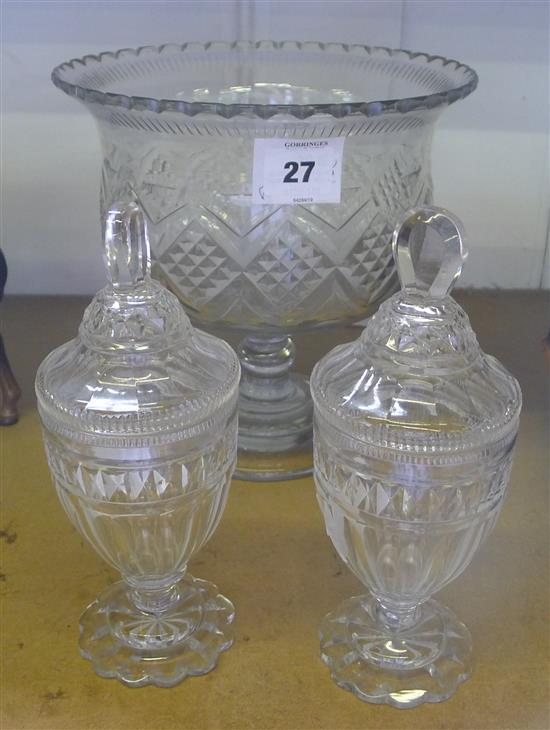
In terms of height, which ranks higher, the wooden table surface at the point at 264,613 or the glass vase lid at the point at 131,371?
the glass vase lid at the point at 131,371

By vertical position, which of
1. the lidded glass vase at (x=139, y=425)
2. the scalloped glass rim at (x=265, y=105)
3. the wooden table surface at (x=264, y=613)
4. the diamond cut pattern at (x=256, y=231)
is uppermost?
the scalloped glass rim at (x=265, y=105)

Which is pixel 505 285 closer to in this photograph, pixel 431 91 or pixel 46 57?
pixel 431 91

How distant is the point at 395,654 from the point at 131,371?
0.23m

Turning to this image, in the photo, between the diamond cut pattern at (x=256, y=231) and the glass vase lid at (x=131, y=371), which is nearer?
the glass vase lid at (x=131, y=371)

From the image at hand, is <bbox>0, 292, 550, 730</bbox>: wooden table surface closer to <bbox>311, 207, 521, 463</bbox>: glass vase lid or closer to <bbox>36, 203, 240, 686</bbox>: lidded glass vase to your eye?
<bbox>36, 203, 240, 686</bbox>: lidded glass vase

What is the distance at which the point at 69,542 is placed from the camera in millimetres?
576

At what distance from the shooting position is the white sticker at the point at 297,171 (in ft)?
1.70

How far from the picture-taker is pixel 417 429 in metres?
0.39

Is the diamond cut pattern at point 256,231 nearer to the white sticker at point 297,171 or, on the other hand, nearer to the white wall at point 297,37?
the white sticker at point 297,171

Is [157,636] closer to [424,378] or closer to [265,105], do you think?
[424,378]

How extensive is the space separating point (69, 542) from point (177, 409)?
0.22m

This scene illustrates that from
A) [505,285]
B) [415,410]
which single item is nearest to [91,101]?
[415,410]

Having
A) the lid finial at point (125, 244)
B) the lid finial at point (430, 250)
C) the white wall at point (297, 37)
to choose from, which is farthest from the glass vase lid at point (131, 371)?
the white wall at point (297, 37)

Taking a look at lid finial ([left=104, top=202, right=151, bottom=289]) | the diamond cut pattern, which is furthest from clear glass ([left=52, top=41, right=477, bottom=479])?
lid finial ([left=104, top=202, right=151, bottom=289])
